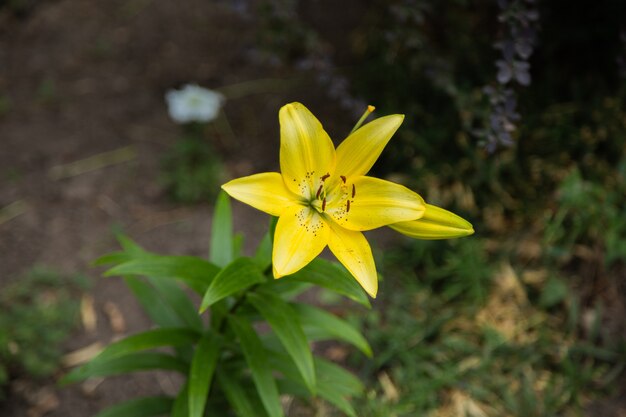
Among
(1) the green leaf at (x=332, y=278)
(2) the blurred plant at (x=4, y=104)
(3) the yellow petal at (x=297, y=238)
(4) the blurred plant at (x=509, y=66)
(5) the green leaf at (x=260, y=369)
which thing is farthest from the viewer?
(2) the blurred plant at (x=4, y=104)

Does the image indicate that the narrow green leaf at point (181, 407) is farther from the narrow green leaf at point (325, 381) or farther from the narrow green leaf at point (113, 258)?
the narrow green leaf at point (113, 258)

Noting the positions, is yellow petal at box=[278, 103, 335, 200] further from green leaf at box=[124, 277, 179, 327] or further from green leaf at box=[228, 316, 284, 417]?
green leaf at box=[124, 277, 179, 327]

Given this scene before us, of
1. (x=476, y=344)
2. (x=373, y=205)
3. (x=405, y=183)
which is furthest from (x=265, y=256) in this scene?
(x=405, y=183)

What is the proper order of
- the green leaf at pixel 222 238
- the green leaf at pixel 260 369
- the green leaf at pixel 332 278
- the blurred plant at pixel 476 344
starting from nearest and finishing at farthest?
the green leaf at pixel 332 278 → the green leaf at pixel 260 369 → the green leaf at pixel 222 238 → the blurred plant at pixel 476 344

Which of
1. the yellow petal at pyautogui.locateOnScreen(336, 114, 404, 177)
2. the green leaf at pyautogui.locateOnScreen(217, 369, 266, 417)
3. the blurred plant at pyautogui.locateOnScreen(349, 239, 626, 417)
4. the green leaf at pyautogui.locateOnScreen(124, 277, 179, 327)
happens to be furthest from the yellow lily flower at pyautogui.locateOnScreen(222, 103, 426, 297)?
the blurred plant at pyautogui.locateOnScreen(349, 239, 626, 417)

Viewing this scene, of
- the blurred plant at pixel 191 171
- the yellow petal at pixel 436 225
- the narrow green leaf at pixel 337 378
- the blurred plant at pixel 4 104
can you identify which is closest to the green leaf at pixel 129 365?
the narrow green leaf at pixel 337 378

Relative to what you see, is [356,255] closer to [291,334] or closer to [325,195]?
[325,195]
